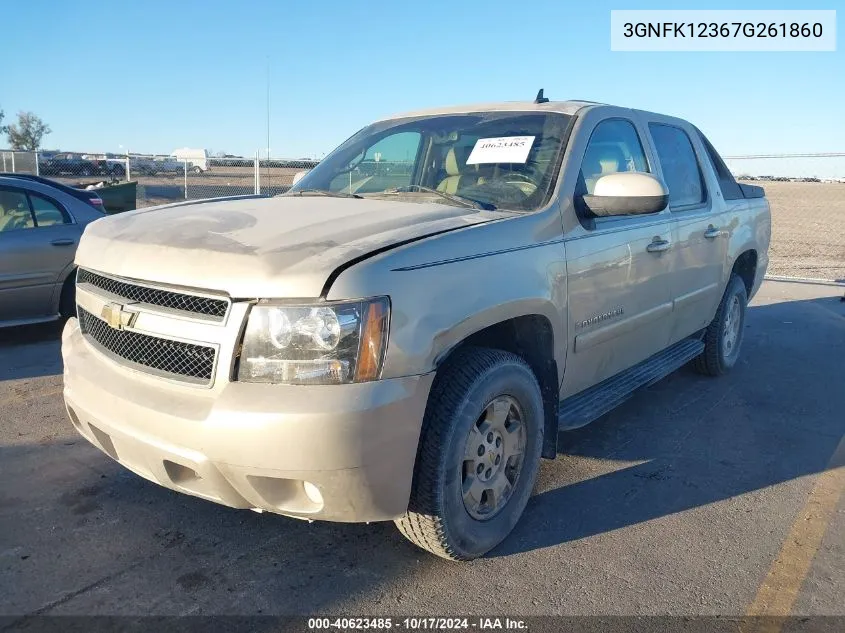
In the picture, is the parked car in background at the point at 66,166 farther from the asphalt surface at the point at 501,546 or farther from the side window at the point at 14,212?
the asphalt surface at the point at 501,546

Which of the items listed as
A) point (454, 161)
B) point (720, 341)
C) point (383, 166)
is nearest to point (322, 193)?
point (383, 166)

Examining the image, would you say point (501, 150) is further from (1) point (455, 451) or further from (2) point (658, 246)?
(1) point (455, 451)

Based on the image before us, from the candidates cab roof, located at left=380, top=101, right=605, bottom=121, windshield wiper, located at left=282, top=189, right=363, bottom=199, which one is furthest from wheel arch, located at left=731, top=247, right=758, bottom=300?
windshield wiper, located at left=282, top=189, right=363, bottom=199

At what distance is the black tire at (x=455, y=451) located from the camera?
266cm

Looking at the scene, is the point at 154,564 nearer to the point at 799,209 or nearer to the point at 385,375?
the point at 385,375

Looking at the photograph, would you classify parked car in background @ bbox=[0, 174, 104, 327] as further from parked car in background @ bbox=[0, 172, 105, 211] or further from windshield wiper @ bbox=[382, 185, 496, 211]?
windshield wiper @ bbox=[382, 185, 496, 211]

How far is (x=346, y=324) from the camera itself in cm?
237

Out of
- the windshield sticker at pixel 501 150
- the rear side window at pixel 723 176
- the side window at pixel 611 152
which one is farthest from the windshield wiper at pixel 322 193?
the rear side window at pixel 723 176

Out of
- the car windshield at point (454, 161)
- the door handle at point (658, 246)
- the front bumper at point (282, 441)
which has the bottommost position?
the front bumper at point (282, 441)

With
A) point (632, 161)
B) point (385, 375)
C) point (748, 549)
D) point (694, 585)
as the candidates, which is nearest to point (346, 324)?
point (385, 375)

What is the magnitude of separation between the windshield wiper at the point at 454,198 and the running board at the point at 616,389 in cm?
106

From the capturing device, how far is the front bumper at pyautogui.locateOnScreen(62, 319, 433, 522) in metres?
2.33

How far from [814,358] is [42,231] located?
23.0 feet

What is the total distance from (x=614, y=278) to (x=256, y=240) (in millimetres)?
1902
